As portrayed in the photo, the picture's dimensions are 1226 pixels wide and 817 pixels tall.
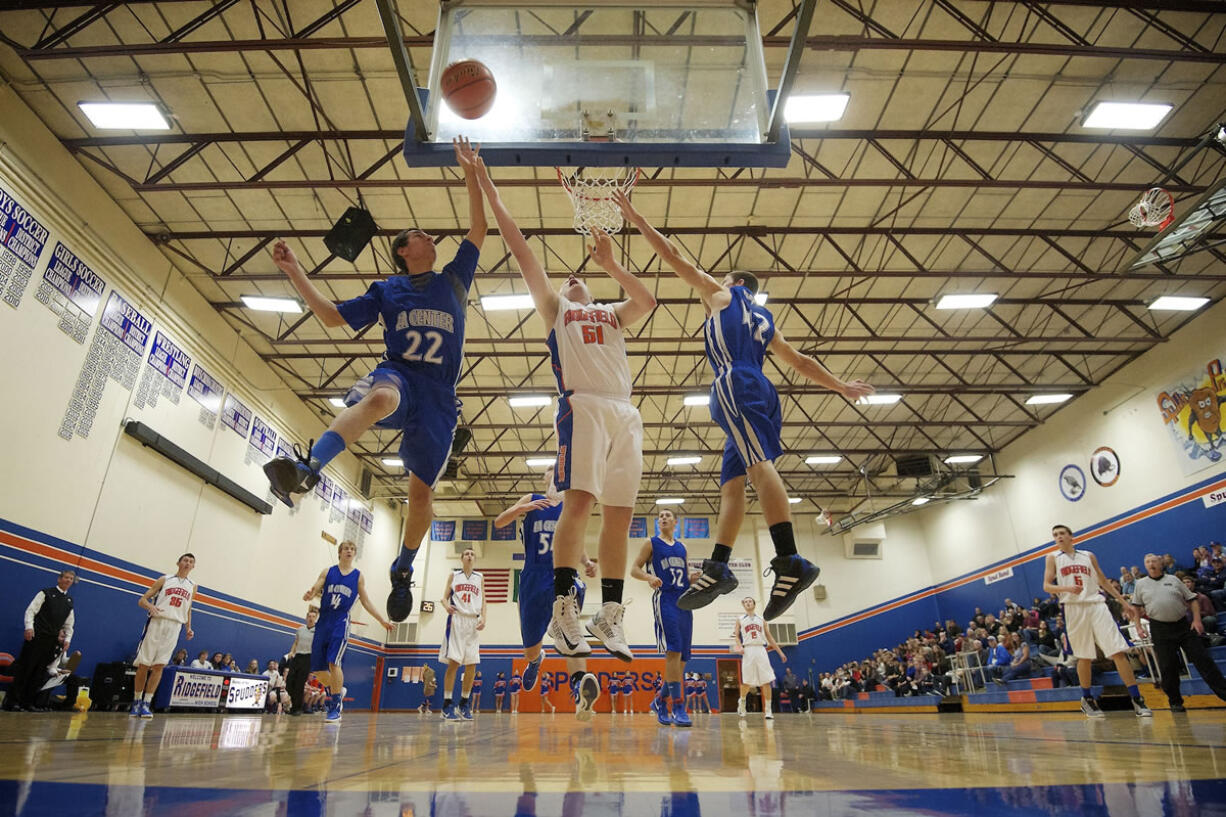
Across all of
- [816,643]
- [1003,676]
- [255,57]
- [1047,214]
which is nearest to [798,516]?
[816,643]

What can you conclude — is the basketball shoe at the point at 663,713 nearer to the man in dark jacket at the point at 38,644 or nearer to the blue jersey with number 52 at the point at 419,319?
the blue jersey with number 52 at the point at 419,319

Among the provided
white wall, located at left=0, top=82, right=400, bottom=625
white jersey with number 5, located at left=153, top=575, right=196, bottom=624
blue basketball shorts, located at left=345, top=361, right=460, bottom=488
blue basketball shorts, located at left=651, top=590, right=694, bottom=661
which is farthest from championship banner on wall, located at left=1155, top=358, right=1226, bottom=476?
white wall, located at left=0, top=82, right=400, bottom=625

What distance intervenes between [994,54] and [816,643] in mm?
21806

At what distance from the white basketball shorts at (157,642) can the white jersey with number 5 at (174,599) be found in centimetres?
9

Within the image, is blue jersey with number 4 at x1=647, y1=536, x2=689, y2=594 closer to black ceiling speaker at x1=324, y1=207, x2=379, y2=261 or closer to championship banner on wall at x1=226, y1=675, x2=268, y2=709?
black ceiling speaker at x1=324, y1=207, x2=379, y2=261

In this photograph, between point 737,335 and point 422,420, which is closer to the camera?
point 422,420

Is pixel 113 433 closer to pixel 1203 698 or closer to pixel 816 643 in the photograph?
pixel 1203 698

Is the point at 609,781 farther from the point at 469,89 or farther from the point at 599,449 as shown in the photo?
the point at 469,89

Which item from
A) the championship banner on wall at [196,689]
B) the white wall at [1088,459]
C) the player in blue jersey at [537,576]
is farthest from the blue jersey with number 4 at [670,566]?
the white wall at [1088,459]

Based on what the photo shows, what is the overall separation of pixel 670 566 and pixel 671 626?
670mm

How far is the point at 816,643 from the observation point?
26.0 metres

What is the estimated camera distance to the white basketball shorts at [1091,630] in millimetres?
7035

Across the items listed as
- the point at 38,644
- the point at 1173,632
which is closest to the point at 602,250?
the point at 1173,632

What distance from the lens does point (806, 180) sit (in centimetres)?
1113
